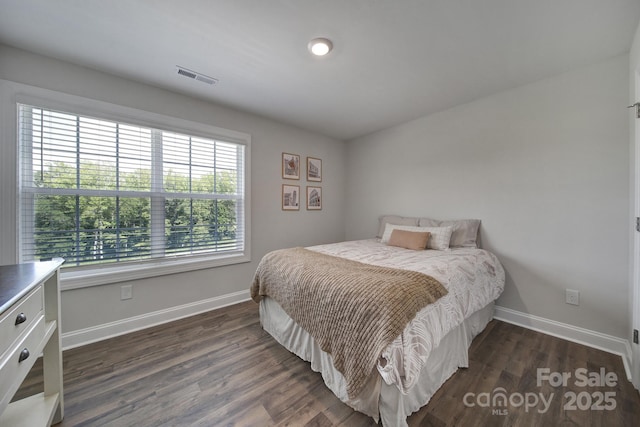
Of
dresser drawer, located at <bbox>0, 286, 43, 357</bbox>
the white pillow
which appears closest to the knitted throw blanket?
the white pillow

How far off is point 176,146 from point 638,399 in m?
4.12

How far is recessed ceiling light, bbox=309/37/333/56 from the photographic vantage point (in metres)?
1.73

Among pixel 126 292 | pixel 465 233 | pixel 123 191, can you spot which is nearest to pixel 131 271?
pixel 126 292

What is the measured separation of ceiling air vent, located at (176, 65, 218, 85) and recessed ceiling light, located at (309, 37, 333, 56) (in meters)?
1.06

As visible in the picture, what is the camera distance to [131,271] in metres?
2.27

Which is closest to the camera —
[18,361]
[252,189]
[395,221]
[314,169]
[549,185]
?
[18,361]

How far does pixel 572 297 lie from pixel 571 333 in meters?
0.32

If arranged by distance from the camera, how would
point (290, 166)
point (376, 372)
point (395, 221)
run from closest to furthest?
point (376, 372), point (395, 221), point (290, 166)

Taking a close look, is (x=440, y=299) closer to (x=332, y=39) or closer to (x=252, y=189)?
(x=332, y=39)

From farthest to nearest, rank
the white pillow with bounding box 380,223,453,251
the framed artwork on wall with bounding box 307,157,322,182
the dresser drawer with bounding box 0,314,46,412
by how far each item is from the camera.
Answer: the framed artwork on wall with bounding box 307,157,322,182
the white pillow with bounding box 380,223,453,251
the dresser drawer with bounding box 0,314,46,412

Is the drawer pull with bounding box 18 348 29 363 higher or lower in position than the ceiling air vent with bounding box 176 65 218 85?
lower

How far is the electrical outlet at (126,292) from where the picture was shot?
88.0 inches

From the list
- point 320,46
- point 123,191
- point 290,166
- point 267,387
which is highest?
point 320,46

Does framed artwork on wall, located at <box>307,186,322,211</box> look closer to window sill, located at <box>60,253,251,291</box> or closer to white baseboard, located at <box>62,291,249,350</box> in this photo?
window sill, located at <box>60,253,251,291</box>
